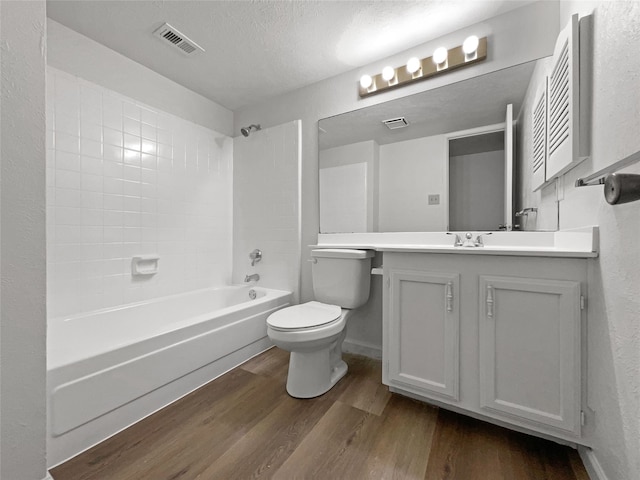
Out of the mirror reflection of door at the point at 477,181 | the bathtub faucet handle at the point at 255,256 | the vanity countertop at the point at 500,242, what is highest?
the mirror reflection of door at the point at 477,181

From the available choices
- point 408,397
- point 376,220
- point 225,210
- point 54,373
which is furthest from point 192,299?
point 408,397

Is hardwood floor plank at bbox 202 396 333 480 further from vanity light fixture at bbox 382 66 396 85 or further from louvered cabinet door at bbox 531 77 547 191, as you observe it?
vanity light fixture at bbox 382 66 396 85

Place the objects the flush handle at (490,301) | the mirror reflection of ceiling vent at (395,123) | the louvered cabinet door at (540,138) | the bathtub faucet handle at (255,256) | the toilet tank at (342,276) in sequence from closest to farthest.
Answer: the flush handle at (490,301)
the louvered cabinet door at (540,138)
the toilet tank at (342,276)
the mirror reflection of ceiling vent at (395,123)
the bathtub faucet handle at (255,256)

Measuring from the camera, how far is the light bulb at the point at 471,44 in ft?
5.32

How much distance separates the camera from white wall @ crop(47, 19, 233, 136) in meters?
1.67

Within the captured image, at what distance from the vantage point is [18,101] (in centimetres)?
89

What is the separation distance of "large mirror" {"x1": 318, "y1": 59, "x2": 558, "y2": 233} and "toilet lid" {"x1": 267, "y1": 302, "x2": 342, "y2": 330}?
0.66 meters

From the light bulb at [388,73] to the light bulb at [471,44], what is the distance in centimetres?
44

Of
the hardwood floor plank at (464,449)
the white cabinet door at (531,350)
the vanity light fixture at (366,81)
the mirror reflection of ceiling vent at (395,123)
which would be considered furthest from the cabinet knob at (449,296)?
the vanity light fixture at (366,81)

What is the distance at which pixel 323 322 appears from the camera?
151 centimetres

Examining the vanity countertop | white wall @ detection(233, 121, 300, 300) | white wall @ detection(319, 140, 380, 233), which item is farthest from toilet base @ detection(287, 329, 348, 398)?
white wall @ detection(319, 140, 380, 233)

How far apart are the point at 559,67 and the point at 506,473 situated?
1675mm

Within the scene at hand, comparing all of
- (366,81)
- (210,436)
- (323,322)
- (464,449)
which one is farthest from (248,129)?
(464,449)

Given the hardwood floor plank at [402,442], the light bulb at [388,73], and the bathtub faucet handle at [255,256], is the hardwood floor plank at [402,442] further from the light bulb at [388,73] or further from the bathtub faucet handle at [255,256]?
the light bulb at [388,73]
